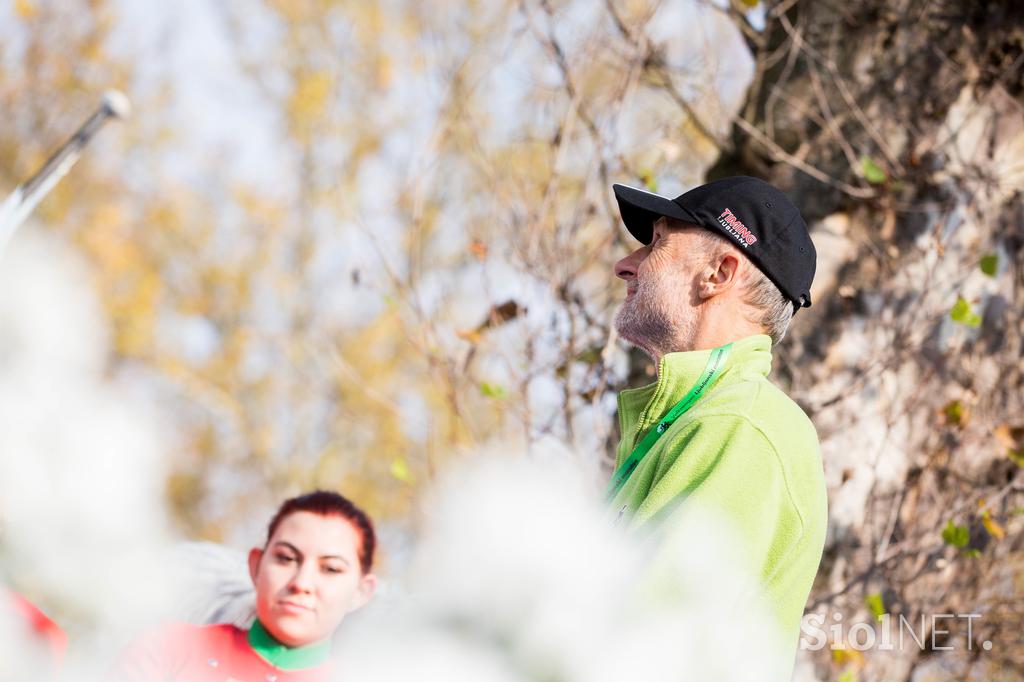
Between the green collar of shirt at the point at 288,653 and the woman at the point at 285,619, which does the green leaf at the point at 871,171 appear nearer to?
the woman at the point at 285,619

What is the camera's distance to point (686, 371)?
1615 mm

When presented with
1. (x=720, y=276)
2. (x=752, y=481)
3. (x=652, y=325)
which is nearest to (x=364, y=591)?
(x=652, y=325)

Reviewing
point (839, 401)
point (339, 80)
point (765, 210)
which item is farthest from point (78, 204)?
point (765, 210)

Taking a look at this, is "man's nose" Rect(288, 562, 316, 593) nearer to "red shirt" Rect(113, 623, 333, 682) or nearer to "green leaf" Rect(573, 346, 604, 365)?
"red shirt" Rect(113, 623, 333, 682)

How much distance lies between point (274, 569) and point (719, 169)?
6.80ft

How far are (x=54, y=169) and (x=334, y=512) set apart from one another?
3.32ft

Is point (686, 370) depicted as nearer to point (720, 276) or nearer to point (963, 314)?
point (720, 276)

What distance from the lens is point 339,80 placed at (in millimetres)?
3379

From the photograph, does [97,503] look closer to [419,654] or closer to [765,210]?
[419,654]

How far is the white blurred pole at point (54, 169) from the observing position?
1.35m

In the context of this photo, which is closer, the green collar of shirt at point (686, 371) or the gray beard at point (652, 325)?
the green collar of shirt at point (686, 371)

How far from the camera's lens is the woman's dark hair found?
2.19 m


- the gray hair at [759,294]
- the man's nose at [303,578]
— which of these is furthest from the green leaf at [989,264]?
the man's nose at [303,578]

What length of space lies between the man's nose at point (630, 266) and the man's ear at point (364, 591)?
829 millimetres
